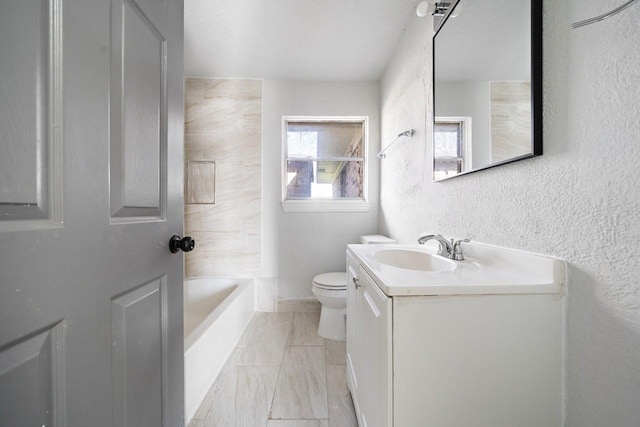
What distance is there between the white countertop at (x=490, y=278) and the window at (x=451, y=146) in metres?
0.41

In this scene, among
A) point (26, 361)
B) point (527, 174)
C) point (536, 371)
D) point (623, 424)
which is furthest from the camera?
point (527, 174)

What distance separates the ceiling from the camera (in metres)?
1.50

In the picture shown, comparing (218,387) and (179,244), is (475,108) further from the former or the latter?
(218,387)

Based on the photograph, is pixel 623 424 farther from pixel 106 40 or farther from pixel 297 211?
pixel 297 211

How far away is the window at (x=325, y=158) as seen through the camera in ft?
7.91

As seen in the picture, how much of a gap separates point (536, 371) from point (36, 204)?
1.20 meters

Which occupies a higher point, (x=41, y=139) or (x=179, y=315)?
(x=41, y=139)

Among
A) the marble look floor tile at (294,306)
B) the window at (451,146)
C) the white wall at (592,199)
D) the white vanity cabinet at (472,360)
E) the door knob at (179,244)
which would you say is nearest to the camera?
the white wall at (592,199)

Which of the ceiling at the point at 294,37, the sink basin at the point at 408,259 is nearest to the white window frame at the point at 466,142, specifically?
the sink basin at the point at 408,259

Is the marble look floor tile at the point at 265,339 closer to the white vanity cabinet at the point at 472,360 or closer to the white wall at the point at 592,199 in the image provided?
the white vanity cabinet at the point at 472,360

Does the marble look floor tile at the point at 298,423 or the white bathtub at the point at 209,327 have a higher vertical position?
the white bathtub at the point at 209,327

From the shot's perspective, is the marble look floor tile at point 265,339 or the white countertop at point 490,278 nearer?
the white countertop at point 490,278

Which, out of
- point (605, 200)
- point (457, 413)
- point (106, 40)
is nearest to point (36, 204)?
point (106, 40)

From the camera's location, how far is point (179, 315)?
2.77ft
